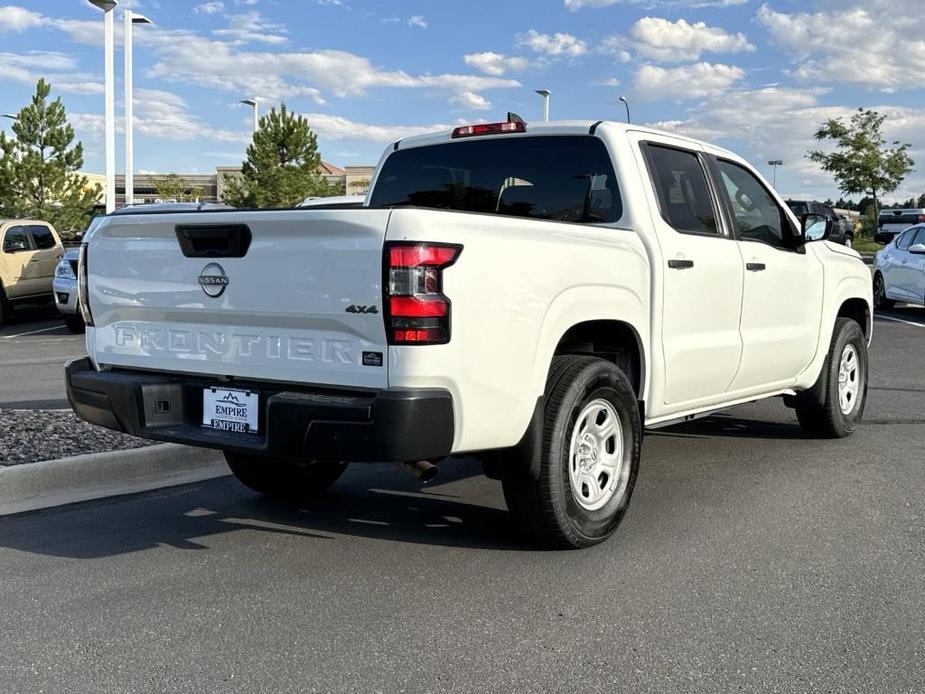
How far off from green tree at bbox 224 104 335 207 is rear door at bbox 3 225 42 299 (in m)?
20.6

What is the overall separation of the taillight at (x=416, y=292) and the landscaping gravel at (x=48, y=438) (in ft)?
10.8

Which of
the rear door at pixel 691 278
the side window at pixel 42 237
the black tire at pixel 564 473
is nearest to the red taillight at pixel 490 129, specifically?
the rear door at pixel 691 278

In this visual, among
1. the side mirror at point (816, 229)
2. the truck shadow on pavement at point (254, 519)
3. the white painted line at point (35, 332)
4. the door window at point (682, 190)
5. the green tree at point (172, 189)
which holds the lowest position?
the white painted line at point (35, 332)

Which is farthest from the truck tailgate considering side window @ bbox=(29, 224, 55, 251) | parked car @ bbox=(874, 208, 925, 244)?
parked car @ bbox=(874, 208, 925, 244)

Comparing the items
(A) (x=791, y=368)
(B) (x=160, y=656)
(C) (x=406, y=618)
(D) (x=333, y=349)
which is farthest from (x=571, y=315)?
(A) (x=791, y=368)

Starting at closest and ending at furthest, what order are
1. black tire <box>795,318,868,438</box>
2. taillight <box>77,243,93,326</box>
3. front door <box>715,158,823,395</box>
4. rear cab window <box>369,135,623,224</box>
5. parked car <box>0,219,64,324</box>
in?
taillight <box>77,243,93,326</box> → rear cab window <box>369,135,623,224</box> → front door <box>715,158,823,395</box> → black tire <box>795,318,868,438</box> → parked car <box>0,219,64,324</box>

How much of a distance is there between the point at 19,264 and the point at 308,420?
15943 mm

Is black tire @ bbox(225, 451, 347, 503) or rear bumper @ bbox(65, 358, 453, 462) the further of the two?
black tire @ bbox(225, 451, 347, 503)

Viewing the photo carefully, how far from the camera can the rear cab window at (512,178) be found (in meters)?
5.23

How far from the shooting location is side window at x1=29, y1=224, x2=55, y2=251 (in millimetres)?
18453

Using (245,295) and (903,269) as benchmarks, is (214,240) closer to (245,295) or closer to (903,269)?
(245,295)

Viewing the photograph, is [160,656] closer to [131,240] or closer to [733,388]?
[131,240]

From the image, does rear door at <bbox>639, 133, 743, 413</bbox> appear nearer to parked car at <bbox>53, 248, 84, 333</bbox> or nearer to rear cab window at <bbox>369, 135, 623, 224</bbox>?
rear cab window at <bbox>369, 135, 623, 224</bbox>

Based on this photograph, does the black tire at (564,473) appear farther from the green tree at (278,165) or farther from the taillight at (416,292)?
the green tree at (278,165)
